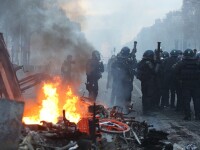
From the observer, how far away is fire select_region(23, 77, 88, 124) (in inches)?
378

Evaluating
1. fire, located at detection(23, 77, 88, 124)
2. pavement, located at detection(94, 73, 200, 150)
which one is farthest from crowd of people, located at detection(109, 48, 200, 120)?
fire, located at detection(23, 77, 88, 124)

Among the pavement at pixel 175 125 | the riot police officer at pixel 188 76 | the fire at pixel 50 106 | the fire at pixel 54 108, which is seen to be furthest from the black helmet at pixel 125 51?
the fire at pixel 50 106

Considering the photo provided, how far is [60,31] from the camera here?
2188 cm

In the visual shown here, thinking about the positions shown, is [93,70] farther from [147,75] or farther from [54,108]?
[54,108]

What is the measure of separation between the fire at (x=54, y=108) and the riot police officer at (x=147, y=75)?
161 inches

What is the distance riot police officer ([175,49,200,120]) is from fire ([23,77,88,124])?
4.13 meters

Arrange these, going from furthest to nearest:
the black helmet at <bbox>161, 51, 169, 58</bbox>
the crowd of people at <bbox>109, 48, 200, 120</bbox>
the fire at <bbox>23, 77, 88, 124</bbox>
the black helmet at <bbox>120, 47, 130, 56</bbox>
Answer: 1. the black helmet at <bbox>161, 51, 169, 58</bbox>
2. the black helmet at <bbox>120, 47, 130, 56</bbox>
3. the crowd of people at <bbox>109, 48, 200, 120</bbox>
4. the fire at <bbox>23, 77, 88, 124</bbox>

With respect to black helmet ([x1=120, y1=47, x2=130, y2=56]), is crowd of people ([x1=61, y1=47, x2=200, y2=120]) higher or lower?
lower

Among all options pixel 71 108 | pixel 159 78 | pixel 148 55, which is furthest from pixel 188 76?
pixel 71 108

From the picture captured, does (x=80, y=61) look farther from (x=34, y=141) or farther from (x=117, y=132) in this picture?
(x=34, y=141)

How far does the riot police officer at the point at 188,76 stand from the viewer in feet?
43.0

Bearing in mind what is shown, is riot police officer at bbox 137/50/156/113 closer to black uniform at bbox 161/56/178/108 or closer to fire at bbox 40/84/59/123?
black uniform at bbox 161/56/178/108

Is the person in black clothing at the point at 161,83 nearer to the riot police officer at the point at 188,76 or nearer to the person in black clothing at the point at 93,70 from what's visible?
the riot police officer at the point at 188,76

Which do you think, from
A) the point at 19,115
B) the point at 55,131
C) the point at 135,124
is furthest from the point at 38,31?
the point at 19,115
